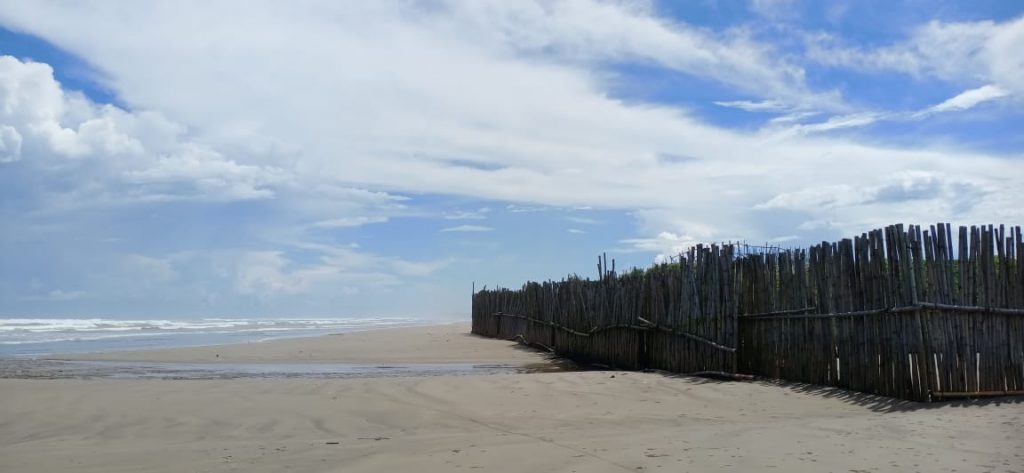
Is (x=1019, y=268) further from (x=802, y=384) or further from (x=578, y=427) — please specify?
(x=578, y=427)

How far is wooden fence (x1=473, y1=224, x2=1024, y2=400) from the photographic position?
762 cm

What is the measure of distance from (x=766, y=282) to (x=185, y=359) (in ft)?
39.7

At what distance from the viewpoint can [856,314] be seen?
8.32m

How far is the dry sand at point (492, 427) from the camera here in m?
5.29

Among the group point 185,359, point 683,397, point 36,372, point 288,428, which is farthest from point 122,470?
point 185,359

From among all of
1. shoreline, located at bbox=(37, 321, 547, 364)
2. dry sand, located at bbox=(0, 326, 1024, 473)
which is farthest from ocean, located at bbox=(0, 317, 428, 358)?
dry sand, located at bbox=(0, 326, 1024, 473)

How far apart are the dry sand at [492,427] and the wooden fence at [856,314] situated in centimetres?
36

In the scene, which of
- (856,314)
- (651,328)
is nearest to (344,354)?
(651,328)

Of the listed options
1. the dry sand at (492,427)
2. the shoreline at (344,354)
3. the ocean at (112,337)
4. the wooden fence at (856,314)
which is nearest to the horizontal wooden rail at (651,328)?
the wooden fence at (856,314)

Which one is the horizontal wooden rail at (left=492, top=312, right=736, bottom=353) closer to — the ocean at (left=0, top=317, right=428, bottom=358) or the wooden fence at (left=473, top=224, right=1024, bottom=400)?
the wooden fence at (left=473, top=224, right=1024, bottom=400)

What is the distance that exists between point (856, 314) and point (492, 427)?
13.5 ft

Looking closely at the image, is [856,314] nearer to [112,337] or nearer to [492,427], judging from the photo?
[492,427]

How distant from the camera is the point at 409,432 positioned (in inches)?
268

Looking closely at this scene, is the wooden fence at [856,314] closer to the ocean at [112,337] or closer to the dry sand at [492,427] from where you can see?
the dry sand at [492,427]
